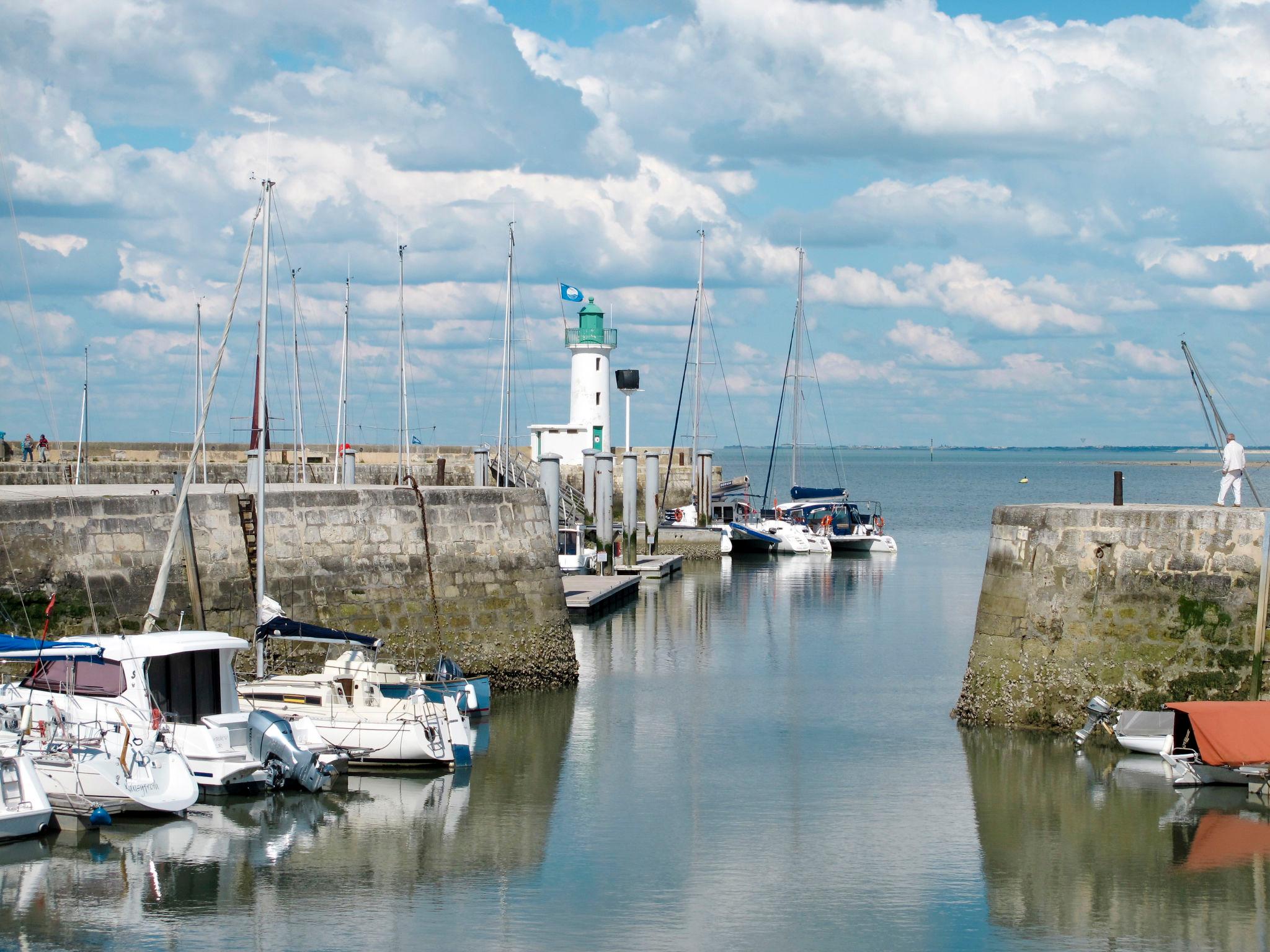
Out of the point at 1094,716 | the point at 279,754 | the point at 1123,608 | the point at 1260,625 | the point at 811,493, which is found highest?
the point at 811,493

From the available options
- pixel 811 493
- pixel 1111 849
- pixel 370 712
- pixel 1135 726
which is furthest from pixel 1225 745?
pixel 811 493

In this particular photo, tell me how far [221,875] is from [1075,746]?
1041 cm

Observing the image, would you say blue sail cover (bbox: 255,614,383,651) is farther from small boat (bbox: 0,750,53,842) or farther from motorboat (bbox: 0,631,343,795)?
small boat (bbox: 0,750,53,842)

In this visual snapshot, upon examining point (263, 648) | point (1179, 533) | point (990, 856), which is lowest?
point (990, 856)

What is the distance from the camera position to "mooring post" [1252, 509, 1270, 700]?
17531 millimetres

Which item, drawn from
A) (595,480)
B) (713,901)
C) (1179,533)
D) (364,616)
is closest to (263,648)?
(364,616)

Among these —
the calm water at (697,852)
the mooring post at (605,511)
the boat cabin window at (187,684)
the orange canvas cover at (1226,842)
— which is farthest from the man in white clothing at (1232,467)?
the mooring post at (605,511)

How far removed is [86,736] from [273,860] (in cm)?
232

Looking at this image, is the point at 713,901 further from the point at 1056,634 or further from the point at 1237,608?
the point at 1237,608

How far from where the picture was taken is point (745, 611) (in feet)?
117

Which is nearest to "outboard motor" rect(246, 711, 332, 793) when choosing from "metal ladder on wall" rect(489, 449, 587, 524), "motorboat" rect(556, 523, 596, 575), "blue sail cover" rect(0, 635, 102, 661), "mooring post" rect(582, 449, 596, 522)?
"blue sail cover" rect(0, 635, 102, 661)

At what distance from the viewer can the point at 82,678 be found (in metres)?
14.8

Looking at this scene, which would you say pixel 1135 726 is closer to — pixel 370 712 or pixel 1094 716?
pixel 1094 716

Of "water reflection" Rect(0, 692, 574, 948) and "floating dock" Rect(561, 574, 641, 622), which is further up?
"floating dock" Rect(561, 574, 641, 622)
